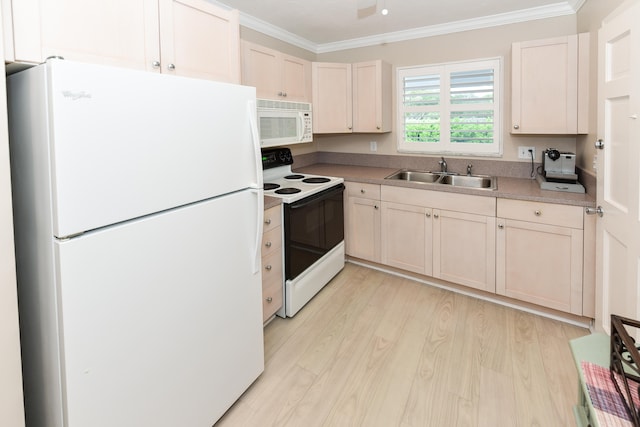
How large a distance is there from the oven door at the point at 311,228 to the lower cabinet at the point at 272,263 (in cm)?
6

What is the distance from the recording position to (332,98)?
11.6 feet

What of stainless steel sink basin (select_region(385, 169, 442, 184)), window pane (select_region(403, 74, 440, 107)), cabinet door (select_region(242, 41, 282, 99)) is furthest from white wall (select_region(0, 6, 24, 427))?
window pane (select_region(403, 74, 440, 107))

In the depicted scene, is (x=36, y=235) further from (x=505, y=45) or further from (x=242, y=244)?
(x=505, y=45)

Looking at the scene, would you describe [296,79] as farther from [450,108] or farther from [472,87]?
[472,87]

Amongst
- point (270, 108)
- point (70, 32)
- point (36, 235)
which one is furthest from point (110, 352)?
point (270, 108)

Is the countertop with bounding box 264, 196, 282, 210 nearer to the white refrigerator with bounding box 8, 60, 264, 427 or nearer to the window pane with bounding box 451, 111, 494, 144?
the white refrigerator with bounding box 8, 60, 264, 427

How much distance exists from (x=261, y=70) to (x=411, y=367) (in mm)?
2272

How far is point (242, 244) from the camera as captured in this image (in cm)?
172

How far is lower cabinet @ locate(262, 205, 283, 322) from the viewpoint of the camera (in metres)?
2.38

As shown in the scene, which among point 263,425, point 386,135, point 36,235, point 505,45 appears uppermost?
point 505,45

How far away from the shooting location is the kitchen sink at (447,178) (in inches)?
129

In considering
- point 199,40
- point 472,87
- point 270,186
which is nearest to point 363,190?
point 270,186

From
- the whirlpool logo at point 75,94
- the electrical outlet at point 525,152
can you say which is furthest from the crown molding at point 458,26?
the whirlpool logo at point 75,94

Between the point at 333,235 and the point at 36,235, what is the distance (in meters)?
2.32
